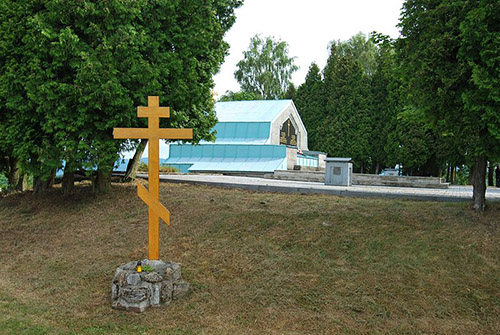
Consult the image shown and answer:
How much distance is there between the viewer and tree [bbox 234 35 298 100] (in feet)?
145

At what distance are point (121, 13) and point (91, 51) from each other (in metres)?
1.09

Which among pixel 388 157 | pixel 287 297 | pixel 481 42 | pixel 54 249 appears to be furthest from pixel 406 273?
pixel 388 157

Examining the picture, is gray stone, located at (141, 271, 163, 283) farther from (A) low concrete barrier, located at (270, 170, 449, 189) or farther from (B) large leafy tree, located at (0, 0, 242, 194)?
(A) low concrete barrier, located at (270, 170, 449, 189)

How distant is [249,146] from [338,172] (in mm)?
12059

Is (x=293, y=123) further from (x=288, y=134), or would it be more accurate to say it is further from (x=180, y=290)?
(x=180, y=290)

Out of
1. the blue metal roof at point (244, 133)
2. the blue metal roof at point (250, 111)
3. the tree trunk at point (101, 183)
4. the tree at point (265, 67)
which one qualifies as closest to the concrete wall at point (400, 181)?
the tree trunk at point (101, 183)

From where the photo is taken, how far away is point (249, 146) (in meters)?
26.4

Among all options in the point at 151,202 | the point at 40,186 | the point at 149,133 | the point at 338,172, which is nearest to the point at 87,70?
the point at 149,133

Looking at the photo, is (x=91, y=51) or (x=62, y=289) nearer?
(x=62, y=289)

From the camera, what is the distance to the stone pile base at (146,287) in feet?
17.9

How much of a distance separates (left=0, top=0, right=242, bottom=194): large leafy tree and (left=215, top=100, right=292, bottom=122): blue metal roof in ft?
60.0

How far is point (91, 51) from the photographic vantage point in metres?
9.27

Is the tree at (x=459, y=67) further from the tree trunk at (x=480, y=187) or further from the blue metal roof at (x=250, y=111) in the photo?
the blue metal roof at (x=250, y=111)

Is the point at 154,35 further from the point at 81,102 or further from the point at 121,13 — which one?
the point at 81,102
